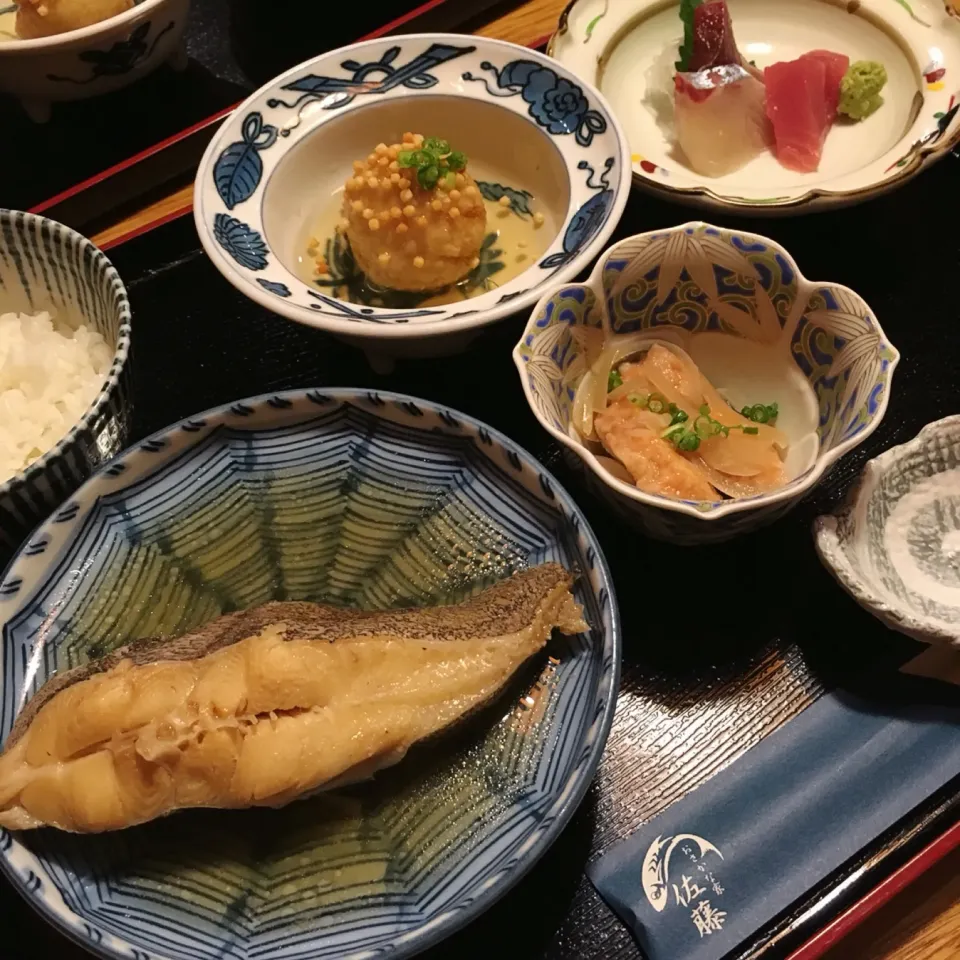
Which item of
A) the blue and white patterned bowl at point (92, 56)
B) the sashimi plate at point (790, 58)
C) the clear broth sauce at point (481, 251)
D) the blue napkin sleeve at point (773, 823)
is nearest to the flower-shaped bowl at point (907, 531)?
the blue napkin sleeve at point (773, 823)

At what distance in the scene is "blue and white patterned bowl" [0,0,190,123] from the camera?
1.95 m

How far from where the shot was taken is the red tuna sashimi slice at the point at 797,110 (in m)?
2.13

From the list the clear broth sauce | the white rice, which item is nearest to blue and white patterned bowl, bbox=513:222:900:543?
the clear broth sauce

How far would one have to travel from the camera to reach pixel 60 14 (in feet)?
6.56

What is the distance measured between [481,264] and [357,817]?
1.18 meters

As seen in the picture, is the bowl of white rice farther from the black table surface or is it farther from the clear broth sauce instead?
the clear broth sauce

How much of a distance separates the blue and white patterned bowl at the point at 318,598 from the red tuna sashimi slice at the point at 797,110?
4.19 ft

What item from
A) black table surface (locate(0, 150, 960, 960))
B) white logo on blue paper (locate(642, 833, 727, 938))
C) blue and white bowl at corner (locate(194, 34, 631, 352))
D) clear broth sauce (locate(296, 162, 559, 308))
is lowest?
white logo on blue paper (locate(642, 833, 727, 938))

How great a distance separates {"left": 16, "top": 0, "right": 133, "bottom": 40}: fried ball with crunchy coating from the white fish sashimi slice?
139cm

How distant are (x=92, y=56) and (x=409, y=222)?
94 cm

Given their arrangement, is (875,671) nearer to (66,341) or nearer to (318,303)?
(318,303)

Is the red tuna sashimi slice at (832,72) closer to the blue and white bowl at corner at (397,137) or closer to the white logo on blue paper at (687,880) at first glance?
the blue and white bowl at corner at (397,137)

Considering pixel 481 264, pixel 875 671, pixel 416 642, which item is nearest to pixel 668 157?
pixel 481 264

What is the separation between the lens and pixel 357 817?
1.21 meters
